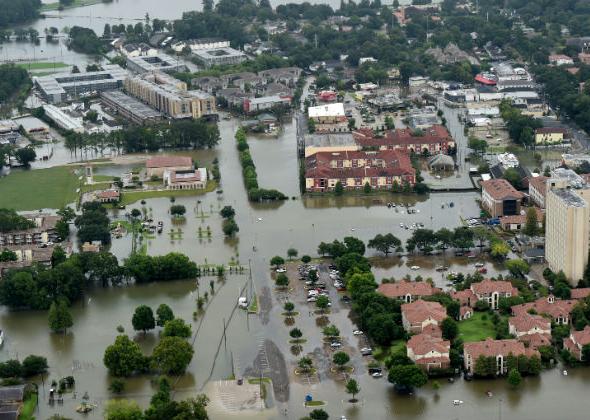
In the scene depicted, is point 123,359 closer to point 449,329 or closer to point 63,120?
point 449,329

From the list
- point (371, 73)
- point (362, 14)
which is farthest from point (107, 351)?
point (362, 14)

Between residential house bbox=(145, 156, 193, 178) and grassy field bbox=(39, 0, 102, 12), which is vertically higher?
grassy field bbox=(39, 0, 102, 12)

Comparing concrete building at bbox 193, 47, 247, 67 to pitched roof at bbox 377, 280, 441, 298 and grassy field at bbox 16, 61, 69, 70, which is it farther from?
pitched roof at bbox 377, 280, 441, 298

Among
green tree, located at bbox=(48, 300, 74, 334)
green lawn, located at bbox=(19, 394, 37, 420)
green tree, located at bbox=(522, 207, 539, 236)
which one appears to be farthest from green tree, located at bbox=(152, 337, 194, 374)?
green tree, located at bbox=(522, 207, 539, 236)

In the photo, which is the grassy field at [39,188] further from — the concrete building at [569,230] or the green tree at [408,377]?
the green tree at [408,377]

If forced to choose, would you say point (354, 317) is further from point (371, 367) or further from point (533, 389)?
point (533, 389)

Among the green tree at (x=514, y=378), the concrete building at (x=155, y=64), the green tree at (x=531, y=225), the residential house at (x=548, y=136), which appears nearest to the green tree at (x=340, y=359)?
the green tree at (x=514, y=378)

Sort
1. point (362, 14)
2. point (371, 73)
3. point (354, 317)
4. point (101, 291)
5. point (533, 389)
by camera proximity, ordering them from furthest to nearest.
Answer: point (362, 14) < point (371, 73) < point (101, 291) < point (354, 317) < point (533, 389)
